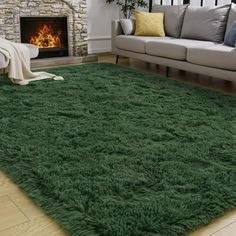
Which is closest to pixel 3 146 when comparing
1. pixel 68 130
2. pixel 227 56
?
pixel 68 130

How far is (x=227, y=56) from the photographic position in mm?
3562

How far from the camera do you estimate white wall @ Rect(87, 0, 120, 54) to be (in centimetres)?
592

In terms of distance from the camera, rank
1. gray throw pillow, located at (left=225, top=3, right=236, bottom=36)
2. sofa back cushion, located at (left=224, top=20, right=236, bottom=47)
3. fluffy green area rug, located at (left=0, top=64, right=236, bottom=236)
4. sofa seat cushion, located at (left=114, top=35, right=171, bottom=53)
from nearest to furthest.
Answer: fluffy green area rug, located at (left=0, top=64, right=236, bottom=236)
sofa back cushion, located at (left=224, top=20, right=236, bottom=47)
gray throw pillow, located at (left=225, top=3, right=236, bottom=36)
sofa seat cushion, located at (left=114, top=35, right=171, bottom=53)

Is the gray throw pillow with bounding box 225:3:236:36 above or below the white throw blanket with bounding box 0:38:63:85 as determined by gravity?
above

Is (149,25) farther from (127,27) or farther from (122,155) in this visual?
(122,155)

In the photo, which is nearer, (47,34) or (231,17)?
(231,17)

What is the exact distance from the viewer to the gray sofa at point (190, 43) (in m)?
3.71

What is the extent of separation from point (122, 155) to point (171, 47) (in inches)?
94.5

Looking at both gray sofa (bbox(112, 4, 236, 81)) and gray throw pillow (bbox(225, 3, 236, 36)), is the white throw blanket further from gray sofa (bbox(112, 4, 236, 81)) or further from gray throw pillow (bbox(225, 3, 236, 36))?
gray throw pillow (bbox(225, 3, 236, 36))

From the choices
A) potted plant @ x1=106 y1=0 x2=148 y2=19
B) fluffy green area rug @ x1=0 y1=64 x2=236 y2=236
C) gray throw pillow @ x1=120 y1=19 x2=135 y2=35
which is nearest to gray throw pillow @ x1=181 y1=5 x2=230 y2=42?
gray throw pillow @ x1=120 y1=19 x2=135 y2=35

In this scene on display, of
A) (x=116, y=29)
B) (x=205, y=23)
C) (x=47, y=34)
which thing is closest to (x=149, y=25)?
(x=116, y=29)

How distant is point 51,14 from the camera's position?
212 inches

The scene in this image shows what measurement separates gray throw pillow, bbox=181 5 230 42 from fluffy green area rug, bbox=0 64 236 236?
3.62 feet

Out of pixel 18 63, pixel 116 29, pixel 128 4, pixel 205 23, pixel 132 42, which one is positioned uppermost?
pixel 128 4
